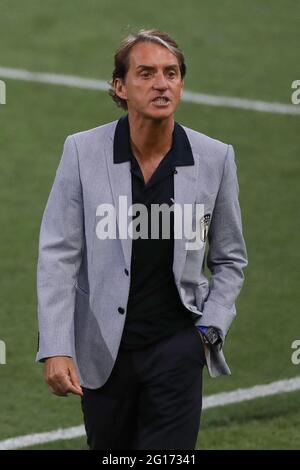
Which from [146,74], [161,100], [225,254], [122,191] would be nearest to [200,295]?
[225,254]

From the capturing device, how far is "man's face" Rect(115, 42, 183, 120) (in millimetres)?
5723

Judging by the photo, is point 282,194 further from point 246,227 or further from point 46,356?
point 46,356

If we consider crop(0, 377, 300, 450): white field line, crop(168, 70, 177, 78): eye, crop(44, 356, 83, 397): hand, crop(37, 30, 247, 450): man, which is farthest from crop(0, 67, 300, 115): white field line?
crop(44, 356, 83, 397): hand

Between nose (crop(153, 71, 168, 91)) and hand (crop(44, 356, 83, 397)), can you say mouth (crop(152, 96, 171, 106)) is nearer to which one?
nose (crop(153, 71, 168, 91))

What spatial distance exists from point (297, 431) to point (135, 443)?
261 centimetres

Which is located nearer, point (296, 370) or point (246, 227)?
point (296, 370)

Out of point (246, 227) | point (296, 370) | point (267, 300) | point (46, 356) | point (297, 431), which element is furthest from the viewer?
point (246, 227)

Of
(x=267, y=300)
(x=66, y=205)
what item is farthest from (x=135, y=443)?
(x=267, y=300)

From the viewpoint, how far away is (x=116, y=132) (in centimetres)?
596

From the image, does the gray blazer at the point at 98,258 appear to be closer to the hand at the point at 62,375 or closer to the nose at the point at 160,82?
the hand at the point at 62,375

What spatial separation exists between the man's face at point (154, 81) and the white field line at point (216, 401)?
9.60ft

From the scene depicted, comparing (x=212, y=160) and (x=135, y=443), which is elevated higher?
(x=212, y=160)

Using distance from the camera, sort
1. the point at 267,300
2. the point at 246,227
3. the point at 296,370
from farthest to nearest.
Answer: the point at 246,227, the point at 267,300, the point at 296,370

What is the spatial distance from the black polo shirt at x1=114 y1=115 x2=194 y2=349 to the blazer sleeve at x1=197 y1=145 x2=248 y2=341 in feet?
0.62
